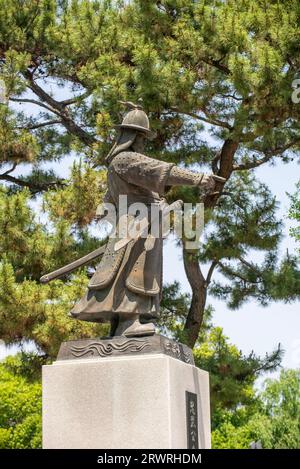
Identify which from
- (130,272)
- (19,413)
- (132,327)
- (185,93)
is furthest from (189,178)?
(19,413)

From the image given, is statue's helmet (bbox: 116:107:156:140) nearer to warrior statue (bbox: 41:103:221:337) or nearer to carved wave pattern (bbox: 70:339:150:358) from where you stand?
warrior statue (bbox: 41:103:221:337)

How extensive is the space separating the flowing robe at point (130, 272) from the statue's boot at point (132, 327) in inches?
2.5

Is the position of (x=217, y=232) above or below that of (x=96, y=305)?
above

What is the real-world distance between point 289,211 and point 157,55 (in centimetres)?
398

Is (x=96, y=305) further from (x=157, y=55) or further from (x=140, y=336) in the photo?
(x=157, y=55)

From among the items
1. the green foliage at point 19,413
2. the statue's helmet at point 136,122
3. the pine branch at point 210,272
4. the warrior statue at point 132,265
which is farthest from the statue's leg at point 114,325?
the green foliage at point 19,413

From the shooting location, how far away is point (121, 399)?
543 cm

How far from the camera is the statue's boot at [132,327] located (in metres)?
5.69

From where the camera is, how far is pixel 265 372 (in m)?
11.3

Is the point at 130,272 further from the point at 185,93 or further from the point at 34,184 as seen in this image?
the point at 34,184

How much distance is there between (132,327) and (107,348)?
9.0 inches

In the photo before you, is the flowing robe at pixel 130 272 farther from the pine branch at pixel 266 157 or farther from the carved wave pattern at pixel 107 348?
the pine branch at pixel 266 157
